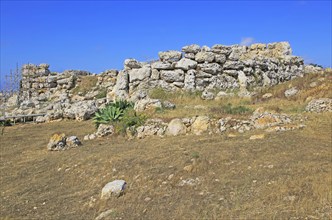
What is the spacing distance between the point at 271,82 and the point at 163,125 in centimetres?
1044

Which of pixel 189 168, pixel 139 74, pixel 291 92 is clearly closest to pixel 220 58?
pixel 139 74

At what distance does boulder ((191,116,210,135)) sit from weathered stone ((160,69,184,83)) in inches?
303

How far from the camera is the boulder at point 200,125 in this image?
35.9 ft

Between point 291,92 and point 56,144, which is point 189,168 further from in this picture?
point 291,92

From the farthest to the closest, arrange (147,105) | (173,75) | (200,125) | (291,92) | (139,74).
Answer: (139,74) < (173,75) < (291,92) < (147,105) < (200,125)

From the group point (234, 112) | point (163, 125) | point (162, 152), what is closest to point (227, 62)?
point (234, 112)

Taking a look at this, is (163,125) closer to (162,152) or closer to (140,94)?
(162,152)

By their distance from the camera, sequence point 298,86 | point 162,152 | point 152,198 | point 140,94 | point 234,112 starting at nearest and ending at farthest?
1. point 152,198
2. point 162,152
3. point 234,112
4. point 298,86
5. point 140,94

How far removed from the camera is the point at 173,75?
18875 millimetres

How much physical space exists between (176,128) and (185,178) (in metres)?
4.31

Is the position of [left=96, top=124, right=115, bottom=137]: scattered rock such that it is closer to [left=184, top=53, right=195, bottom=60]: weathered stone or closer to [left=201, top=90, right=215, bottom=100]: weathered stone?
[left=201, top=90, right=215, bottom=100]: weathered stone

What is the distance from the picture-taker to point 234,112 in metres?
12.8

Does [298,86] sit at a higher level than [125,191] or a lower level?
higher

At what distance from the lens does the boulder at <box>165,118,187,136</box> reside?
1113 cm
